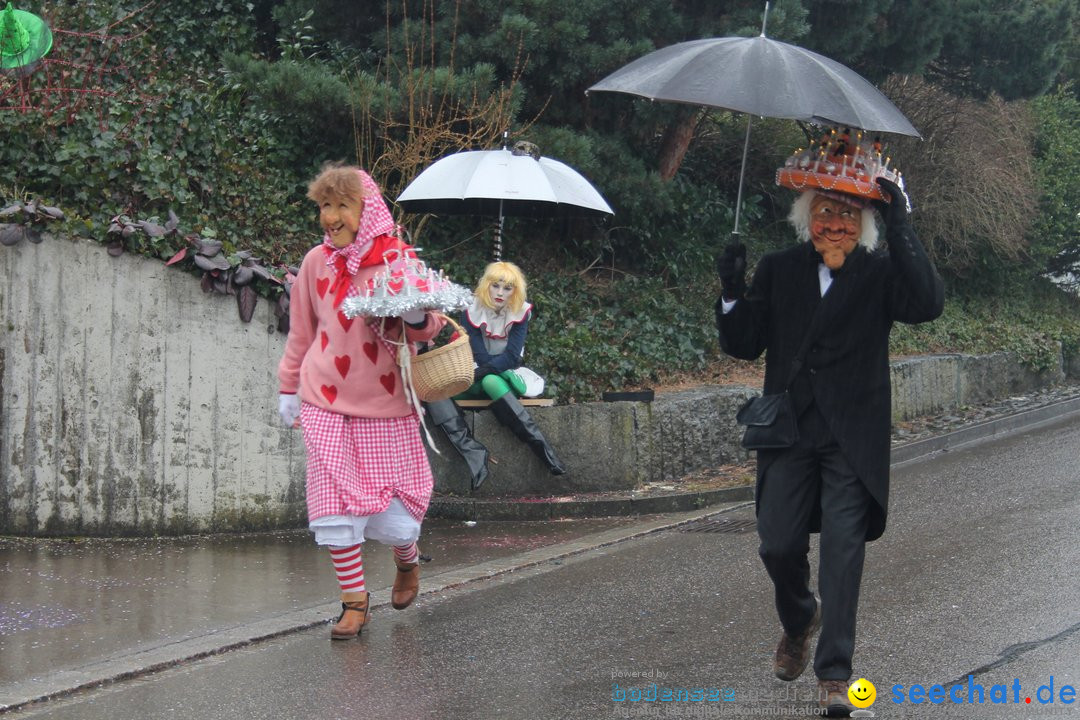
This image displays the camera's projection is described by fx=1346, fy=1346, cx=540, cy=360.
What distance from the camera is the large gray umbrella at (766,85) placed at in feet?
16.1

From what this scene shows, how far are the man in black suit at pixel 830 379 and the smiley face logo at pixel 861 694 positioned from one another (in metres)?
0.10

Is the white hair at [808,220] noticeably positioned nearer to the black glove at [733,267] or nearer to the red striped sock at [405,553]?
the black glove at [733,267]

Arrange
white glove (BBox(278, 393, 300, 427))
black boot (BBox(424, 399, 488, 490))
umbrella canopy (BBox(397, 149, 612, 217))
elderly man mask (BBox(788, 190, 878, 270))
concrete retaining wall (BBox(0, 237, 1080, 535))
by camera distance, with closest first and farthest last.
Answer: elderly man mask (BBox(788, 190, 878, 270)) → white glove (BBox(278, 393, 300, 427)) → concrete retaining wall (BBox(0, 237, 1080, 535)) → black boot (BBox(424, 399, 488, 490)) → umbrella canopy (BBox(397, 149, 612, 217))

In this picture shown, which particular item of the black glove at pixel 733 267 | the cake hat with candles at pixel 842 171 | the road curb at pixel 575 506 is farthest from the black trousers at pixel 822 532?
the road curb at pixel 575 506

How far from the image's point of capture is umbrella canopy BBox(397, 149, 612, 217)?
9.57 m

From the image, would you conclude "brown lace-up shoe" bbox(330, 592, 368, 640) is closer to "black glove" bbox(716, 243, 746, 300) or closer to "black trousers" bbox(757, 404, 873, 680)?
"black trousers" bbox(757, 404, 873, 680)

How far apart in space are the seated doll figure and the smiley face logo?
15.2 ft

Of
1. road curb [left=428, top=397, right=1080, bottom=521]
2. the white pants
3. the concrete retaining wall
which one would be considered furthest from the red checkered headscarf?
road curb [left=428, top=397, right=1080, bottom=521]

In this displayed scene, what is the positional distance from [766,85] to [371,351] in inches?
81.8

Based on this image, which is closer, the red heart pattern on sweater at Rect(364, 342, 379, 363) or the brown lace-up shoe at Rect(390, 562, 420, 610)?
the red heart pattern on sweater at Rect(364, 342, 379, 363)

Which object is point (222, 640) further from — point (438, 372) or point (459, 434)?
point (459, 434)

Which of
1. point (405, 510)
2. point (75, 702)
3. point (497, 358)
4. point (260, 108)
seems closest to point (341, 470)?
point (405, 510)

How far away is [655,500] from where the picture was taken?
9562mm

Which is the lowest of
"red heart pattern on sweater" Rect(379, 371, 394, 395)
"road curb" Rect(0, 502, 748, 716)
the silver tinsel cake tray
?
"road curb" Rect(0, 502, 748, 716)
